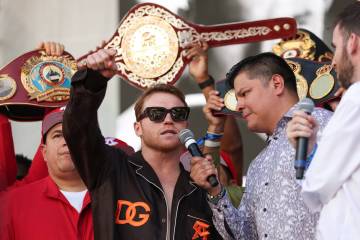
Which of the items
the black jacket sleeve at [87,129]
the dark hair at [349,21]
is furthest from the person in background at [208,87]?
the dark hair at [349,21]

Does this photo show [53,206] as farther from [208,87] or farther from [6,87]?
[208,87]

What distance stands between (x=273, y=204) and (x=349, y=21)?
2.71 feet

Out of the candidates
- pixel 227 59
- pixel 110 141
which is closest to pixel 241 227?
pixel 110 141

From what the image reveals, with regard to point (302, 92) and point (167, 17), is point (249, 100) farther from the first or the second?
point (167, 17)

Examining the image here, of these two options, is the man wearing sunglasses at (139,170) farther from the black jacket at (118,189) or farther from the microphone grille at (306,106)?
the microphone grille at (306,106)

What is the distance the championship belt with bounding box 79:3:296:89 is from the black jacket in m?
1.12

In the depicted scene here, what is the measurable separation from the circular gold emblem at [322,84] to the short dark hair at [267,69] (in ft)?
1.70

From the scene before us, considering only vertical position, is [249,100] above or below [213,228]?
above

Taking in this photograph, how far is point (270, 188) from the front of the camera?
3.34 meters

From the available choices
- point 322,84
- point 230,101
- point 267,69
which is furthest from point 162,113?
point 322,84

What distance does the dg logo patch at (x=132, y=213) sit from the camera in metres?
3.54

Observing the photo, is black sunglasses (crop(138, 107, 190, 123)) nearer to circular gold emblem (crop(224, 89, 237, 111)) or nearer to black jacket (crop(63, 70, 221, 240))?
black jacket (crop(63, 70, 221, 240))

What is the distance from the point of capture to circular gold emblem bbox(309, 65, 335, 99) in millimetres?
4133

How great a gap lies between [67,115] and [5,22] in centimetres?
333
